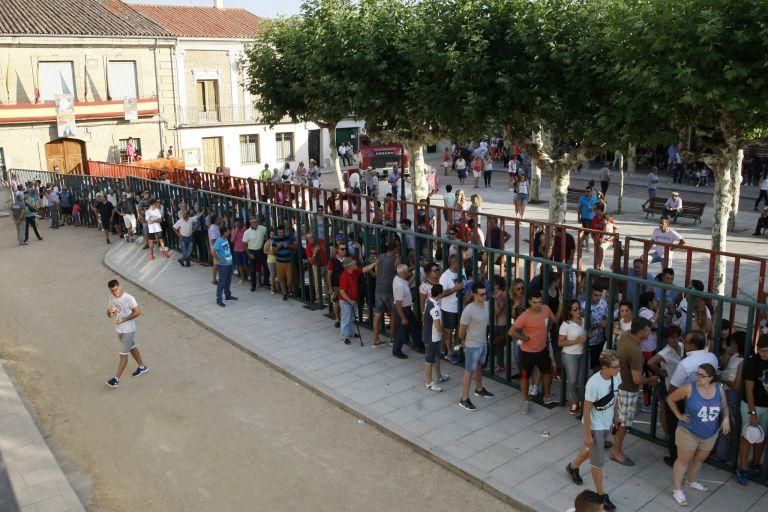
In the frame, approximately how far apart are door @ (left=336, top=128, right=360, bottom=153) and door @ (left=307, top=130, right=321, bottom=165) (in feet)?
4.79

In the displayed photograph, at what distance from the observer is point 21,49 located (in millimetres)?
30781

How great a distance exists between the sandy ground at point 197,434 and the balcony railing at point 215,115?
24513 mm

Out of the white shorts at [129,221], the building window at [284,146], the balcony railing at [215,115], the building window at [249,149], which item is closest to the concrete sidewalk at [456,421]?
the white shorts at [129,221]

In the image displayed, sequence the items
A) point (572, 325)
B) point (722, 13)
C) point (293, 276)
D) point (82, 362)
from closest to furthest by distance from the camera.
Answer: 1. point (572, 325)
2. point (722, 13)
3. point (82, 362)
4. point (293, 276)

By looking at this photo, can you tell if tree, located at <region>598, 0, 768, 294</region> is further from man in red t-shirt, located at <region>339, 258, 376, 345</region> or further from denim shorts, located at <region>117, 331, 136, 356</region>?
denim shorts, located at <region>117, 331, 136, 356</region>

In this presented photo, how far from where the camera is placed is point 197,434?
905cm

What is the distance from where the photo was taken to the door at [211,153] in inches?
1494

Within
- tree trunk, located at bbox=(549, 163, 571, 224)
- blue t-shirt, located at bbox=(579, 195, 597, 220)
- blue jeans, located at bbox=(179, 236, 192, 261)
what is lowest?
blue jeans, located at bbox=(179, 236, 192, 261)

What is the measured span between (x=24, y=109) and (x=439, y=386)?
28142 millimetres

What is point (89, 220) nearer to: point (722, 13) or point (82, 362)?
point (82, 362)

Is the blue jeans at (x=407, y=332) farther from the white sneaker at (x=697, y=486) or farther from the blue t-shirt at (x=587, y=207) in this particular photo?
the blue t-shirt at (x=587, y=207)

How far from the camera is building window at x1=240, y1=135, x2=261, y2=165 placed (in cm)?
3941

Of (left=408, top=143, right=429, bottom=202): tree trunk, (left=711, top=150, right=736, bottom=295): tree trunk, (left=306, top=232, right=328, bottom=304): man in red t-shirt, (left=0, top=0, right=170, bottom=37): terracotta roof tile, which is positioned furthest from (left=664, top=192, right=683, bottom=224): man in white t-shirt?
(left=0, top=0, right=170, bottom=37): terracotta roof tile

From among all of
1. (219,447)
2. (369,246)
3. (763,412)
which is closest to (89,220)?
(369,246)
